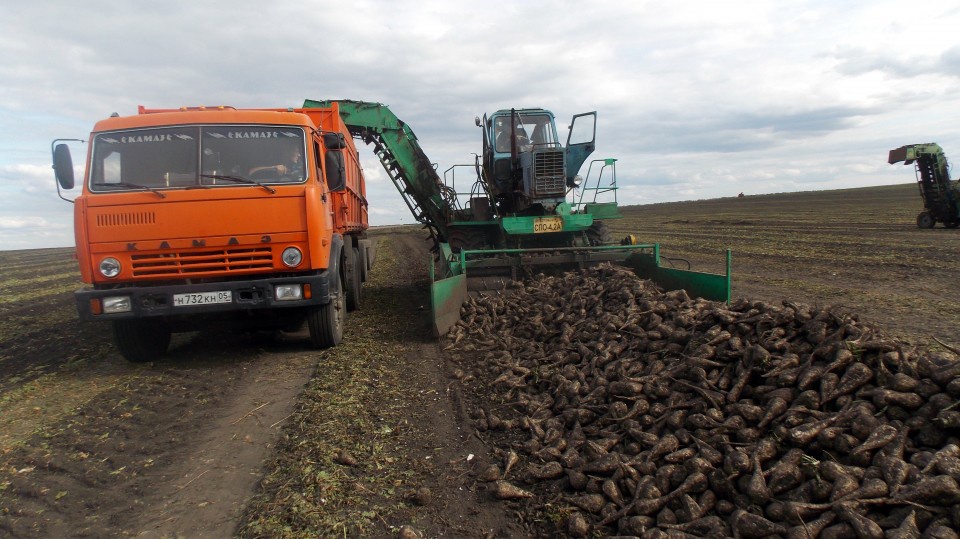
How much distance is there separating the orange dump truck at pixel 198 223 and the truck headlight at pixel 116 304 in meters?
0.01

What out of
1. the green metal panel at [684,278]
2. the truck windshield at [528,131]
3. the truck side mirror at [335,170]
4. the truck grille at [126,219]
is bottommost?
the green metal panel at [684,278]

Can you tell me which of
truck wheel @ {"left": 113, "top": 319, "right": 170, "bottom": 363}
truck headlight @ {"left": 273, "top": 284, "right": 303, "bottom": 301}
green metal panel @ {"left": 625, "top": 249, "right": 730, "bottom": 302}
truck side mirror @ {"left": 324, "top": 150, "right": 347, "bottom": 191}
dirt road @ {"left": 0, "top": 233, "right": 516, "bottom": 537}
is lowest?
dirt road @ {"left": 0, "top": 233, "right": 516, "bottom": 537}

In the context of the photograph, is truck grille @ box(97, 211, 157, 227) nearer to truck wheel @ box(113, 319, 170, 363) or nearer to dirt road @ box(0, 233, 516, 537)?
truck wheel @ box(113, 319, 170, 363)

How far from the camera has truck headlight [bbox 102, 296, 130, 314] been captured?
5.91 m

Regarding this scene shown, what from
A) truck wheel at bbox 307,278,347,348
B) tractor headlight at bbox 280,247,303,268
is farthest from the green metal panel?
tractor headlight at bbox 280,247,303,268

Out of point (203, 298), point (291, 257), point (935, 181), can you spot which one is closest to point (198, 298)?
point (203, 298)

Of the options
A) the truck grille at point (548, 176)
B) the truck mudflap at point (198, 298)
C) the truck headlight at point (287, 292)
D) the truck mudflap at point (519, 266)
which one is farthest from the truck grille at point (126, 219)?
the truck grille at point (548, 176)

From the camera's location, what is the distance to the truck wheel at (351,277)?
29.2 feet

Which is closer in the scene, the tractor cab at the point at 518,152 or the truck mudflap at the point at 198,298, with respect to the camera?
the truck mudflap at the point at 198,298

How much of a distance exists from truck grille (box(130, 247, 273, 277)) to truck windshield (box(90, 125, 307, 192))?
0.76 meters

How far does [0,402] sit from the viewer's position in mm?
5492

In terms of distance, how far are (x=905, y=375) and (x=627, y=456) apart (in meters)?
1.64

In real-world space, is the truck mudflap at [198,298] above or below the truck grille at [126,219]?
below

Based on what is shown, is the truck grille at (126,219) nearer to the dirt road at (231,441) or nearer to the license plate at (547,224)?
the dirt road at (231,441)
